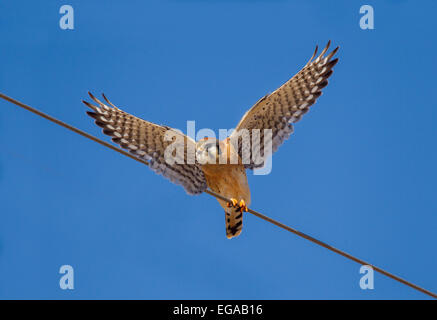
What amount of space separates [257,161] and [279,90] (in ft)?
3.12

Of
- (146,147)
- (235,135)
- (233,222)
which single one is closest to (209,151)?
(235,135)

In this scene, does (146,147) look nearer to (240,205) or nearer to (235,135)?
(235,135)

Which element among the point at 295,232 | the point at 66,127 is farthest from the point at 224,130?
the point at 66,127

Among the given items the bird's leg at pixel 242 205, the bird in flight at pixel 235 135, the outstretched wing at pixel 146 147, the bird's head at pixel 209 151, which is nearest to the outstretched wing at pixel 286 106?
the bird in flight at pixel 235 135

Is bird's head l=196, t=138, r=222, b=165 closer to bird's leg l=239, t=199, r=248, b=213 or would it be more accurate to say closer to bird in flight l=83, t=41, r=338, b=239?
bird in flight l=83, t=41, r=338, b=239

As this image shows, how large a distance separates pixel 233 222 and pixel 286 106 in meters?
1.66

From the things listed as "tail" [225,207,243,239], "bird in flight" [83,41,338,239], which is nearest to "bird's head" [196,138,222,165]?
"bird in flight" [83,41,338,239]

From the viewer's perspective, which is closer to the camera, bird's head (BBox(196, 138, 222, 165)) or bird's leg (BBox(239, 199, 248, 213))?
bird's head (BBox(196, 138, 222, 165))

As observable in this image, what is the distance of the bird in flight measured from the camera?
7.20 meters

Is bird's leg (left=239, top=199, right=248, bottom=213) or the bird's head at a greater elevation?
the bird's head

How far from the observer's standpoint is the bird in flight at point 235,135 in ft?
23.6

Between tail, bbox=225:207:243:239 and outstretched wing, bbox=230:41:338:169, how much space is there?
0.67m

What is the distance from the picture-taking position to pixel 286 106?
7375 mm

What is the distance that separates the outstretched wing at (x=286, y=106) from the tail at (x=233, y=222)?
673 millimetres
